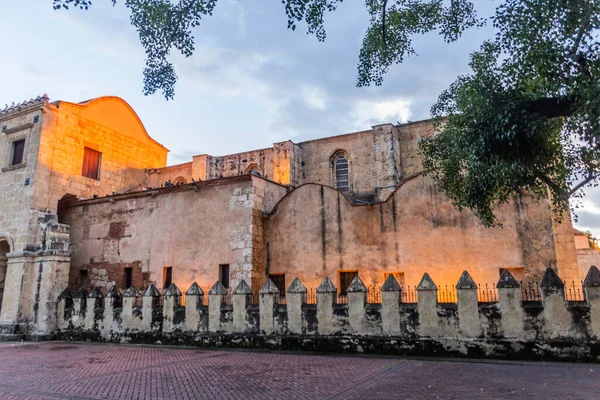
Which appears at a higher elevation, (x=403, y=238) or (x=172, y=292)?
(x=403, y=238)

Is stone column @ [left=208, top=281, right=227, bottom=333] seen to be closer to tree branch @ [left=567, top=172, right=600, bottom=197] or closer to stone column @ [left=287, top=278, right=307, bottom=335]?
stone column @ [left=287, top=278, right=307, bottom=335]

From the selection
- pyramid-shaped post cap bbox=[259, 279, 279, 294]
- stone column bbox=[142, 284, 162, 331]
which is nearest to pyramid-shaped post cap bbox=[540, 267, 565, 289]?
pyramid-shaped post cap bbox=[259, 279, 279, 294]

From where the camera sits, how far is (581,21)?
7719mm

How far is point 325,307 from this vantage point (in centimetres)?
1197

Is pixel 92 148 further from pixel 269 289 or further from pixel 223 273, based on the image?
pixel 269 289

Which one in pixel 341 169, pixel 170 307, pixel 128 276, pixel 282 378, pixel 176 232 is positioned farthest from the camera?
pixel 341 169

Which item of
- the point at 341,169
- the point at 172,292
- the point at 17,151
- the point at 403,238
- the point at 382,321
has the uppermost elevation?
the point at 341,169

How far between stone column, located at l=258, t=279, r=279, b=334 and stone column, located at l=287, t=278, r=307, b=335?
0.52 meters

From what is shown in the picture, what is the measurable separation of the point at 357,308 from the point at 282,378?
12.2 ft

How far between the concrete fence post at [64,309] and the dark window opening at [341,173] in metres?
17.2

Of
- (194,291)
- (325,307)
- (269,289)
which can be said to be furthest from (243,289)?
(325,307)

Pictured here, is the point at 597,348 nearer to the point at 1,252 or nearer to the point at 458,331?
the point at 458,331

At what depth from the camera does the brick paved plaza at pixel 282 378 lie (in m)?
7.17

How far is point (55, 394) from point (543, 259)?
42.6 ft
